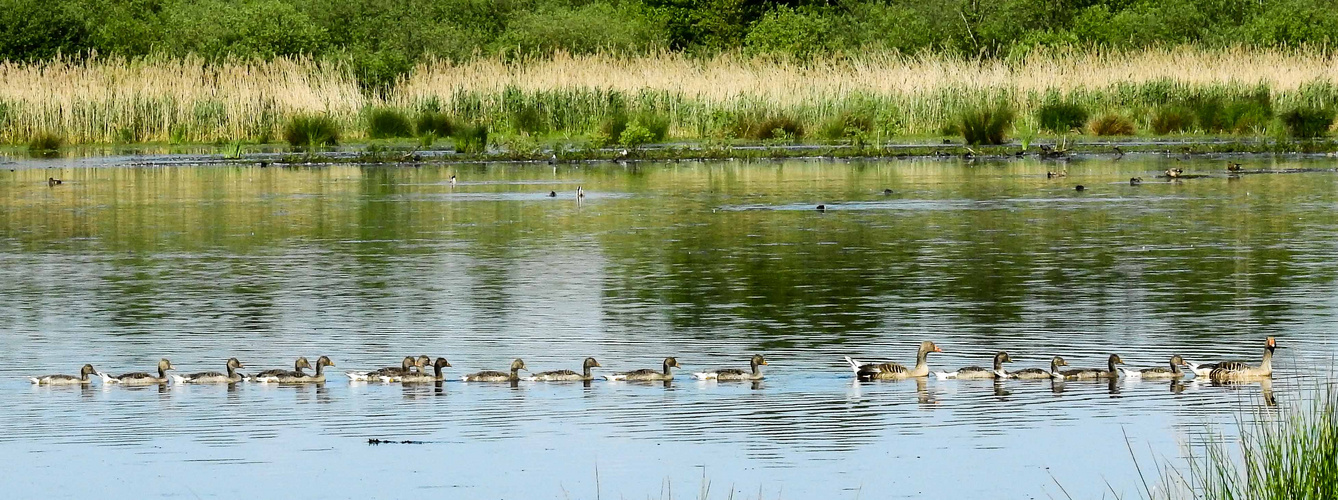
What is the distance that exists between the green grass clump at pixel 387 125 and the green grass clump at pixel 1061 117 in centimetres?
1469

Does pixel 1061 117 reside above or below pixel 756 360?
above

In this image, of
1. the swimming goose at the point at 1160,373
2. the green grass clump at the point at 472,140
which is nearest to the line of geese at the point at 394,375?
the swimming goose at the point at 1160,373

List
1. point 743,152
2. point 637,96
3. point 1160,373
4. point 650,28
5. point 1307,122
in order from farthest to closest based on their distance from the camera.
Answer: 1. point 650,28
2. point 637,96
3. point 1307,122
4. point 743,152
5. point 1160,373

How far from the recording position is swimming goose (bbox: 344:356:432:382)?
50.0 feet

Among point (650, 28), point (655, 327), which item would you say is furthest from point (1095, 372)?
point (650, 28)

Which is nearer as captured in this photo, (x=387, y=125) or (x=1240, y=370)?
(x=1240, y=370)

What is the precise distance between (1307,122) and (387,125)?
20.7m

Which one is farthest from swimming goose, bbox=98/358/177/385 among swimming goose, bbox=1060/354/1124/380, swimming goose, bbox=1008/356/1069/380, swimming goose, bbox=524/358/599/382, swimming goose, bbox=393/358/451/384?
swimming goose, bbox=1060/354/1124/380

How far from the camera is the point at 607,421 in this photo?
13773 millimetres

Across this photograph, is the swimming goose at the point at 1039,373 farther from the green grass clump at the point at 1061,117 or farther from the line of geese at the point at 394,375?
the green grass clump at the point at 1061,117

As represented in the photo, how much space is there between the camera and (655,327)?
59.4 feet

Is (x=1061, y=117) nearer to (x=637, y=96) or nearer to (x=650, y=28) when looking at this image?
(x=637, y=96)

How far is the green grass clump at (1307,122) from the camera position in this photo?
45906 mm

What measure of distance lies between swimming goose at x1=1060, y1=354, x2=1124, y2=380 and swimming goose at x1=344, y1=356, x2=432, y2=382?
456cm
